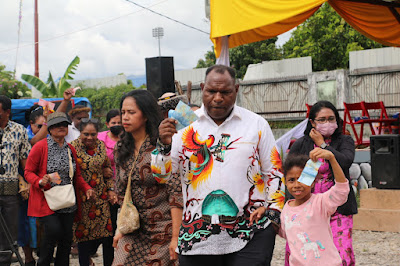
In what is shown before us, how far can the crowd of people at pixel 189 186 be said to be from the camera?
3.43 meters

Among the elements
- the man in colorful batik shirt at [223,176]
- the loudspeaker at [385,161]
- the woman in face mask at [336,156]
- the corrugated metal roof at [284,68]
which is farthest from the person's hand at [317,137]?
the corrugated metal roof at [284,68]

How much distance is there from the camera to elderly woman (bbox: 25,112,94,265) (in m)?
6.25

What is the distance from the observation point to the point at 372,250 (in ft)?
27.4

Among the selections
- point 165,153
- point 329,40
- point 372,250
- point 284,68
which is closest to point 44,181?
point 165,153

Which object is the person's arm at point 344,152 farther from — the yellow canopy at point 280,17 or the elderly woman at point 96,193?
the elderly woman at point 96,193

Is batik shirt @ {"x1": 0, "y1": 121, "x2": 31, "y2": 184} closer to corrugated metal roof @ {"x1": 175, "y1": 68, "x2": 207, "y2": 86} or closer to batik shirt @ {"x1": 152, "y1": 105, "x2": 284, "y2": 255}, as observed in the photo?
batik shirt @ {"x1": 152, "y1": 105, "x2": 284, "y2": 255}

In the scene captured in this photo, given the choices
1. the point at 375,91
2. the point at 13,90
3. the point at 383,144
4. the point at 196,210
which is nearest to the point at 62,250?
the point at 196,210

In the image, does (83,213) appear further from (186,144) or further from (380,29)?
(380,29)

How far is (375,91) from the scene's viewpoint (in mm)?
18781

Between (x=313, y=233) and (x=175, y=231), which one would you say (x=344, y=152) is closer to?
(x=313, y=233)

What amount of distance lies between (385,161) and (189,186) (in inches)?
278

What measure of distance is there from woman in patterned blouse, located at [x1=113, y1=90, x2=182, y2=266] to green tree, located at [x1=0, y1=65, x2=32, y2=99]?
19.2 metres

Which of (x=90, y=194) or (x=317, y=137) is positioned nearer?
(x=317, y=137)

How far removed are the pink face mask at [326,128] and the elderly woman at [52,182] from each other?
2.61 m
